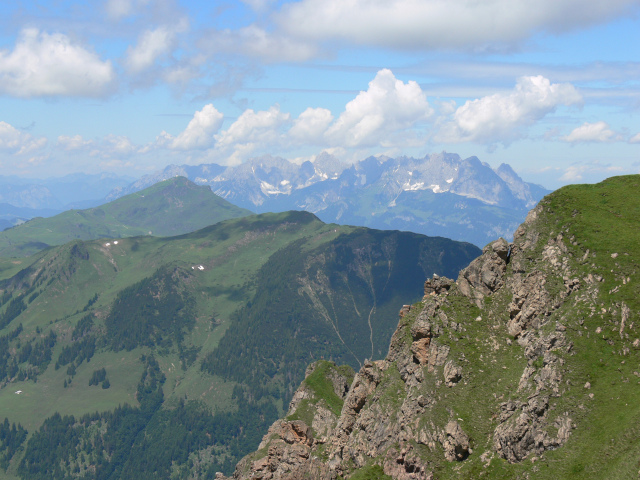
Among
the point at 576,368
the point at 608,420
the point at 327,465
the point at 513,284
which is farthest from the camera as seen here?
the point at 327,465

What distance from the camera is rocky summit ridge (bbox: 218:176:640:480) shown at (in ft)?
288

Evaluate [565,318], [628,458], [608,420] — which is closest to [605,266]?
[565,318]

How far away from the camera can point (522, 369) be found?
338ft

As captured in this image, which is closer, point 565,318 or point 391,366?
point 565,318

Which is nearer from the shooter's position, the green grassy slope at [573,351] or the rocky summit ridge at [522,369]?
the green grassy slope at [573,351]

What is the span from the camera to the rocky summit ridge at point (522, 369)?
3452 inches

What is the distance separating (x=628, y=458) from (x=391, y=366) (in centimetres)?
5865

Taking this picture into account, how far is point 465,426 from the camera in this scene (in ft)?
325

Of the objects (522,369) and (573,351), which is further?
(522,369)

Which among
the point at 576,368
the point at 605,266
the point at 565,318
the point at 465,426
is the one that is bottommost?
the point at 465,426

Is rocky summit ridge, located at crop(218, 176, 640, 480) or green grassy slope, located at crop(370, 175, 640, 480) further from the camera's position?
rocky summit ridge, located at crop(218, 176, 640, 480)

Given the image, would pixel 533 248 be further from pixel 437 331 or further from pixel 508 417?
pixel 508 417

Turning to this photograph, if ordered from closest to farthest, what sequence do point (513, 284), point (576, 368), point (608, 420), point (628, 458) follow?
point (628, 458), point (608, 420), point (576, 368), point (513, 284)

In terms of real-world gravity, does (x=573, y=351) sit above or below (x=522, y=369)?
above
